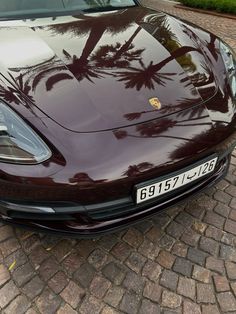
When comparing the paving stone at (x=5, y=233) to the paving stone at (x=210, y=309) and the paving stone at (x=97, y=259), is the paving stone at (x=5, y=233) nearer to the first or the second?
the paving stone at (x=97, y=259)

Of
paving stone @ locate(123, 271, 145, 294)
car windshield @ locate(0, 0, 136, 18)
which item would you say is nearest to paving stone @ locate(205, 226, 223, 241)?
paving stone @ locate(123, 271, 145, 294)

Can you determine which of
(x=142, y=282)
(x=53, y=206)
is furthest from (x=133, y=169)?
(x=142, y=282)

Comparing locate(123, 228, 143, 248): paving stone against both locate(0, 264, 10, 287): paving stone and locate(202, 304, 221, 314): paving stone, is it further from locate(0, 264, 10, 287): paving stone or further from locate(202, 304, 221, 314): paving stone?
locate(0, 264, 10, 287): paving stone

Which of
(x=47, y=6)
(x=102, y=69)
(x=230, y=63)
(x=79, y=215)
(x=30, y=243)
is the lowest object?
(x=30, y=243)

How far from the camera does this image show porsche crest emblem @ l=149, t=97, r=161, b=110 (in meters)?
1.92

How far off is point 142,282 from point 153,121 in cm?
96

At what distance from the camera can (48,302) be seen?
75.1 inches

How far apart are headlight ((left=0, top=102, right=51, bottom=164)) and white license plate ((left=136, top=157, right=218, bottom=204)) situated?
0.53 metres

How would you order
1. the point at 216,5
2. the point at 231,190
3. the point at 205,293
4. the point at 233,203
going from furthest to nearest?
1. the point at 216,5
2. the point at 231,190
3. the point at 233,203
4. the point at 205,293

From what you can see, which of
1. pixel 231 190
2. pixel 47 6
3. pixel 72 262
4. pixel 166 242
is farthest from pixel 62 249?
pixel 47 6

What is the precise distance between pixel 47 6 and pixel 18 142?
1492 millimetres

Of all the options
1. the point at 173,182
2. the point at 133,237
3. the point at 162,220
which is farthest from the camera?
the point at 162,220

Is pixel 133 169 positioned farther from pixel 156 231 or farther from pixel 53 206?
pixel 156 231

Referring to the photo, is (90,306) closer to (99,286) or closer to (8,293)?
(99,286)
